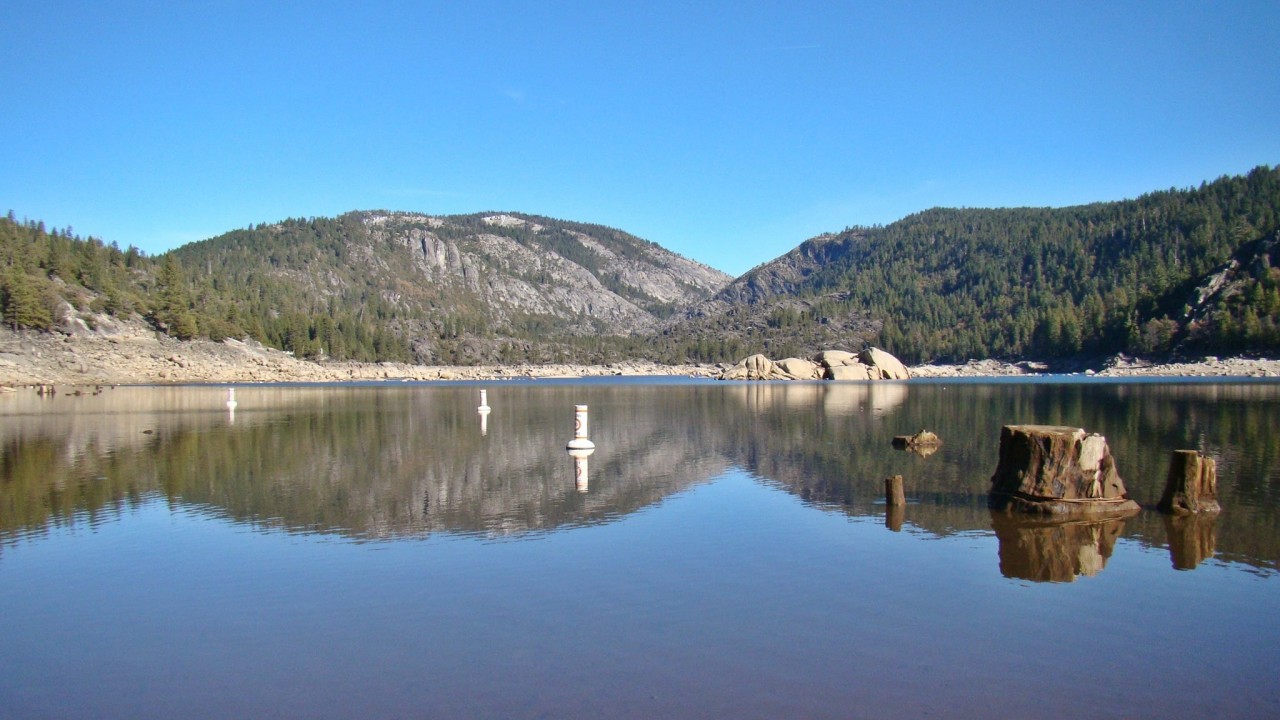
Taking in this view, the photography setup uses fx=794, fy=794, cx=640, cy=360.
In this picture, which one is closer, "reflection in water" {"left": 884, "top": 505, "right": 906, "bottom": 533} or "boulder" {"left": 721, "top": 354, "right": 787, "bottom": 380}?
"reflection in water" {"left": 884, "top": 505, "right": 906, "bottom": 533}

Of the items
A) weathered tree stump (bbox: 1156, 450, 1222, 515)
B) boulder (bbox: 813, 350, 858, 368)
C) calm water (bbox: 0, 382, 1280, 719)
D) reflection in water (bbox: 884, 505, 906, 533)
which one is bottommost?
reflection in water (bbox: 884, 505, 906, 533)

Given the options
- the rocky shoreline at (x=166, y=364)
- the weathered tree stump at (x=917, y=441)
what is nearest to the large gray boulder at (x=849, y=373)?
the rocky shoreline at (x=166, y=364)

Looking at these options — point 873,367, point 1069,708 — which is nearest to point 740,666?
point 1069,708

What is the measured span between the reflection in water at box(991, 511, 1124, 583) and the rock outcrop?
111m

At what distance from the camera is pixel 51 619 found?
32.6 feet

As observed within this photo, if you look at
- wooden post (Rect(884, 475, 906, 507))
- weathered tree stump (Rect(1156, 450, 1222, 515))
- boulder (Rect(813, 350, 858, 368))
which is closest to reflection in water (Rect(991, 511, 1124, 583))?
weathered tree stump (Rect(1156, 450, 1222, 515))

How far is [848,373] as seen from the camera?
409 ft

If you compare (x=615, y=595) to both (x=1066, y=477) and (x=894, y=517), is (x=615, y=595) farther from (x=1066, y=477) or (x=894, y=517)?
(x=1066, y=477)

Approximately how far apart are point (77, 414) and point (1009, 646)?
2070 inches

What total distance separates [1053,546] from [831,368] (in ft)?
375

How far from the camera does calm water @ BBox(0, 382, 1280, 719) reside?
7.56 metres

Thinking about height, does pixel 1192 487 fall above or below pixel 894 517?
above

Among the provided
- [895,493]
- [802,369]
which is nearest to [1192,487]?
[895,493]

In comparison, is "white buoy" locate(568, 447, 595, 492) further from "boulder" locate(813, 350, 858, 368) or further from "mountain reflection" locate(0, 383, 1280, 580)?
"boulder" locate(813, 350, 858, 368)
